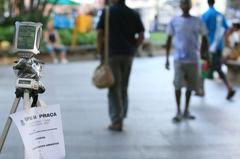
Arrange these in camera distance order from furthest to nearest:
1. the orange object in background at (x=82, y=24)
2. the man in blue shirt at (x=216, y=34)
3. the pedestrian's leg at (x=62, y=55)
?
the orange object in background at (x=82, y=24), the pedestrian's leg at (x=62, y=55), the man in blue shirt at (x=216, y=34)

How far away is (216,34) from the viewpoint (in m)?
12.2

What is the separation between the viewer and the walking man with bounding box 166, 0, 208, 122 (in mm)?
9586

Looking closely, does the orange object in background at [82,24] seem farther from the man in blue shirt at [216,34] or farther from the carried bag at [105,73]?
the carried bag at [105,73]

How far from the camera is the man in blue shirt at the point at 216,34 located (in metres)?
11.8

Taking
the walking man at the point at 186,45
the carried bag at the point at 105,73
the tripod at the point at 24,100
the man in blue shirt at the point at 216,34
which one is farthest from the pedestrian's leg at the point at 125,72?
the tripod at the point at 24,100

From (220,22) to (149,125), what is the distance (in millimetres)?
3433

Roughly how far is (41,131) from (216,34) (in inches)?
295

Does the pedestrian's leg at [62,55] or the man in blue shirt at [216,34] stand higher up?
the man in blue shirt at [216,34]

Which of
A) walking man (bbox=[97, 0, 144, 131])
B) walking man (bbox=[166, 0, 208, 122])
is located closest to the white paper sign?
walking man (bbox=[97, 0, 144, 131])

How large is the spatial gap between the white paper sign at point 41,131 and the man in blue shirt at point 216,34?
6.58 m

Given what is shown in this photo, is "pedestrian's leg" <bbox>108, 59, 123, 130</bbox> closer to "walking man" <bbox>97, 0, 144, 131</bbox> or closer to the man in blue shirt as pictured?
"walking man" <bbox>97, 0, 144, 131</bbox>

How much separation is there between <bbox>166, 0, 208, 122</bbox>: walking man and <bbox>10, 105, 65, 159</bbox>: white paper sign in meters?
4.54

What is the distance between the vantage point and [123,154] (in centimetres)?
755

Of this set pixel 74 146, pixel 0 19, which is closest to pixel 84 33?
pixel 0 19
